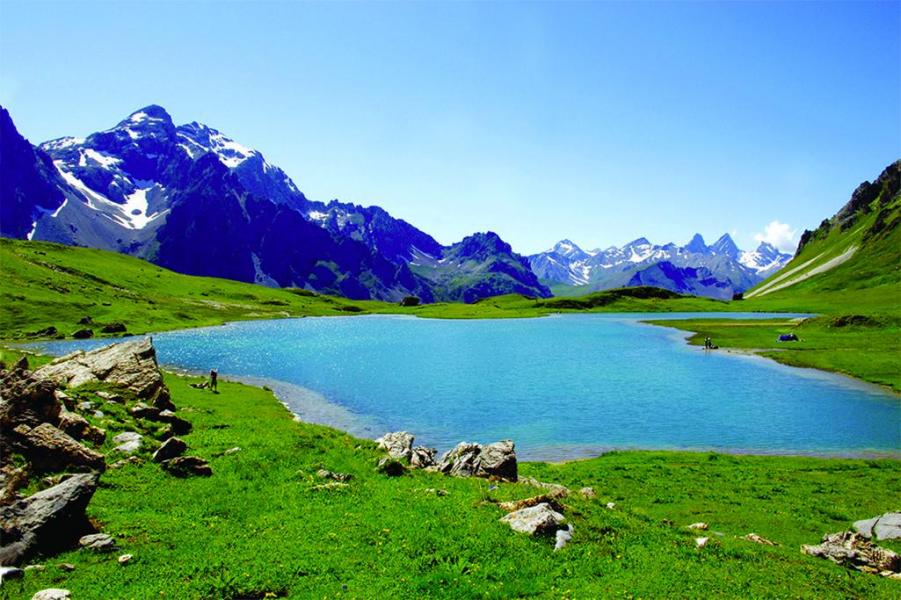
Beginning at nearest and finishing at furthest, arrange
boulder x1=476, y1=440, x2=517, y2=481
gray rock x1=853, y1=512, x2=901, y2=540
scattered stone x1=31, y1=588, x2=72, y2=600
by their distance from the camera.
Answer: scattered stone x1=31, y1=588, x2=72, y2=600
gray rock x1=853, y1=512, x2=901, y2=540
boulder x1=476, y1=440, x2=517, y2=481

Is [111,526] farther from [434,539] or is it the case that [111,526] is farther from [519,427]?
[519,427]

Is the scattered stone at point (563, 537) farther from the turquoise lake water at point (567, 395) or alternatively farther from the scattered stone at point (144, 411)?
the scattered stone at point (144, 411)

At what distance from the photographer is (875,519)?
1080 inches

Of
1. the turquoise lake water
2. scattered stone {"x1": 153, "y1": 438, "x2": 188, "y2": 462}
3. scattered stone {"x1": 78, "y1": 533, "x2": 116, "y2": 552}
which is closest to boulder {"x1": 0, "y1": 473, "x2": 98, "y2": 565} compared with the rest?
scattered stone {"x1": 78, "y1": 533, "x2": 116, "y2": 552}

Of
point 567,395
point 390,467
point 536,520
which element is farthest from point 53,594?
point 567,395

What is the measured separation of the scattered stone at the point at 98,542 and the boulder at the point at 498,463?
1909cm

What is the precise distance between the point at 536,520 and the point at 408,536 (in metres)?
5.47

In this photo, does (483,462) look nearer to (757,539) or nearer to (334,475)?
(334,475)

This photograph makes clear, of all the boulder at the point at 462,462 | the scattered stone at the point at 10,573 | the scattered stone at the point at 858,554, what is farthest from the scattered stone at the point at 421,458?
the scattered stone at the point at 858,554

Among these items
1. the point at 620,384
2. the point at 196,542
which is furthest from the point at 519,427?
the point at 196,542

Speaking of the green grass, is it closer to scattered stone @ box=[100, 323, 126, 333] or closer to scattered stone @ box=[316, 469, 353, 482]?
scattered stone @ box=[316, 469, 353, 482]

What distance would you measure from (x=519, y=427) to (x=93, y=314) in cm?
15149

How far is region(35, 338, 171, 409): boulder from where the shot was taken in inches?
1564

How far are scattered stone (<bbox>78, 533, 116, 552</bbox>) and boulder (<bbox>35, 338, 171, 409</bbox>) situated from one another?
881 inches
